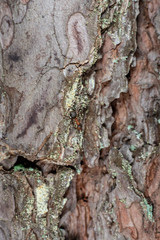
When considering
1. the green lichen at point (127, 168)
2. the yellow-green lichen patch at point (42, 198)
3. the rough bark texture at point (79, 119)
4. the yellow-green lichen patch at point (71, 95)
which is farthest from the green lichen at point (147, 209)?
the yellow-green lichen patch at point (71, 95)

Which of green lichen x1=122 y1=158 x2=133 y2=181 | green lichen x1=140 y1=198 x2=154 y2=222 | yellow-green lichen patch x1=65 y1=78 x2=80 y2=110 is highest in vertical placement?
yellow-green lichen patch x1=65 y1=78 x2=80 y2=110

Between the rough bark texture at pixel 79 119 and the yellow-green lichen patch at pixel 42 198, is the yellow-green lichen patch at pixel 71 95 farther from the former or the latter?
the yellow-green lichen patch at pixel 42 198

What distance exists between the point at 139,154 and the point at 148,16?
570mm

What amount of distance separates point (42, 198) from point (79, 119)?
1.21ft

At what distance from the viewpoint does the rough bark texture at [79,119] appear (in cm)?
90

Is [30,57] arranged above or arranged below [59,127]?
above

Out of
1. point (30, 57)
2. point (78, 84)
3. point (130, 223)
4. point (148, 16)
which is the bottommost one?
point (130, 223)

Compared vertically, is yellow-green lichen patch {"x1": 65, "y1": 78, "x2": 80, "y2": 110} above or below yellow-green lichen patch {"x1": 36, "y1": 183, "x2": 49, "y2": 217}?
above

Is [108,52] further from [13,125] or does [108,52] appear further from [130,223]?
A: [130,223]

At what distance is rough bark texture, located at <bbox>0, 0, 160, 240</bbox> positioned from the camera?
90 centimetres

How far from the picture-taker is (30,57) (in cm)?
91

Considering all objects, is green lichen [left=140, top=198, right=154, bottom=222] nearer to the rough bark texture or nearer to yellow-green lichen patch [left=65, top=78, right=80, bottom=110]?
the rough bark texture

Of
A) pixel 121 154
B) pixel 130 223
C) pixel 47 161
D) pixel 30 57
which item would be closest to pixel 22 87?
pixel 30 57

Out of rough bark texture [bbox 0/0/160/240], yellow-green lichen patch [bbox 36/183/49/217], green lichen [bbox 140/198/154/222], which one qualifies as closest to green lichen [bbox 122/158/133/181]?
rough bark texture [bbox 0/0/160/240]
